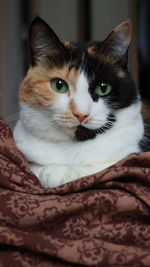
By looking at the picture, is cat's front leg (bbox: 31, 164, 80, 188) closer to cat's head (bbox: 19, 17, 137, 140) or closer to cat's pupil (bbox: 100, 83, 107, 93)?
cat's head (bbox: 19, 17, 137, 140)

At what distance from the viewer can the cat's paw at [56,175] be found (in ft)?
3.03

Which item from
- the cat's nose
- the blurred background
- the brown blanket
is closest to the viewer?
the brown blanket

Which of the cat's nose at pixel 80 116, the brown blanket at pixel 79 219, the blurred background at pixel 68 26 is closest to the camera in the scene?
the brown blanket at pixel 79 219

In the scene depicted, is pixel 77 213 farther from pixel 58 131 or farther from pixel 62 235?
pixel 58 131

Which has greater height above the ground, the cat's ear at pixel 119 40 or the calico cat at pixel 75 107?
the cat's ear at pixel 119 40

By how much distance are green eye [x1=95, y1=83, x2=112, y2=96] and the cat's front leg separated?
0.20 meters

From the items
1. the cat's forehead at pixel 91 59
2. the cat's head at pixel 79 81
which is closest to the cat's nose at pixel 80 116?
the cat's head at pixel 79 81

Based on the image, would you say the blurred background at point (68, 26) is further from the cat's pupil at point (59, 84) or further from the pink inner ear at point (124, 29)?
the cat's pupil at point (59, 84)

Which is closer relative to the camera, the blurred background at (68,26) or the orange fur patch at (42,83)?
the orange fur patch at (42,83)

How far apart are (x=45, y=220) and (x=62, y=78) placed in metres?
0.37

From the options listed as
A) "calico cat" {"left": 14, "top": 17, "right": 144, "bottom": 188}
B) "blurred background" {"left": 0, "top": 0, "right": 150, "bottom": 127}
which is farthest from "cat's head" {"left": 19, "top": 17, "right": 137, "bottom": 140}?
"blurred background" {"left": 0, "top": 0, "right": 150, "bottom": 127}

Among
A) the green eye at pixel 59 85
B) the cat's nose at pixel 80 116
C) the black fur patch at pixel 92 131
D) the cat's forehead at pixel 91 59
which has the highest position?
the cat's forehead at pixel 91 59

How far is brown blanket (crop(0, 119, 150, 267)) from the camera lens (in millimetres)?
692

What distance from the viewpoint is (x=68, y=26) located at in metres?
1.91
